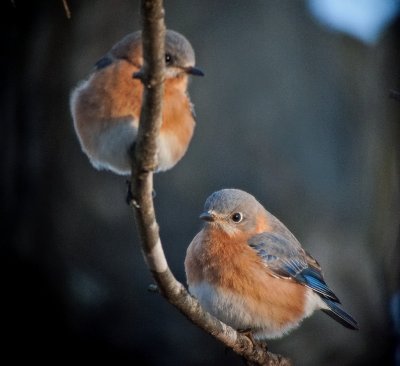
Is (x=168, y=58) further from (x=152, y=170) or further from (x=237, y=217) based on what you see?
(x=237, y=217)

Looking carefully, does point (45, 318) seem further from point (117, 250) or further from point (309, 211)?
point (309, 211)

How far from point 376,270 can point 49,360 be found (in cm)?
67

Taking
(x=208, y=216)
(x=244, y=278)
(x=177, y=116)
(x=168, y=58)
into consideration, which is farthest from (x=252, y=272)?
(x=168, y=58)

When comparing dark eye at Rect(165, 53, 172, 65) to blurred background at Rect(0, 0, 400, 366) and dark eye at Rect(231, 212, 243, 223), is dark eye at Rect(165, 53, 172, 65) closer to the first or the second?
blurred background at Rect(0, 0, 400, 366)

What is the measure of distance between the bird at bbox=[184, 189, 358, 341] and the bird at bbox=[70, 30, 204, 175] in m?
0.18

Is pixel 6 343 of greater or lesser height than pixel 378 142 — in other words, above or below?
below

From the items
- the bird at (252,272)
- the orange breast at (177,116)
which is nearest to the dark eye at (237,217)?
the bird at (252,272)

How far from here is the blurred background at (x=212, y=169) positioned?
46.1 inches

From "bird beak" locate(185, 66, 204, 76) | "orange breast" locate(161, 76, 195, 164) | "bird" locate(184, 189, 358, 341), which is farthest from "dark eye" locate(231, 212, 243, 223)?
"bird beak" locate(185, 66, 204, 76)

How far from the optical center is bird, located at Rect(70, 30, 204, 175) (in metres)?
0.97

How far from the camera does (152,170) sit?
0.68 m

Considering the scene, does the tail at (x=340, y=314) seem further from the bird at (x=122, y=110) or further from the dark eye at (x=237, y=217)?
the bird at (x=122, y=110)

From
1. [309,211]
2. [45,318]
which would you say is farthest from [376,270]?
[45,318]

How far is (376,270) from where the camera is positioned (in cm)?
123
